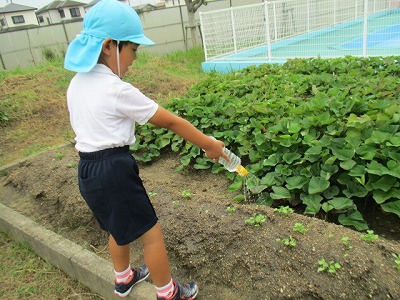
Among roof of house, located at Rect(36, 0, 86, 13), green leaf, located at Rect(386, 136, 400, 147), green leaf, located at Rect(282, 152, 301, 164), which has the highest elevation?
roof of house, located at Rect(36, 0, 86, 13)

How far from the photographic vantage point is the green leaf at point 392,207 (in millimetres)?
2043

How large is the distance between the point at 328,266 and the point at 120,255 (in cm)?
109

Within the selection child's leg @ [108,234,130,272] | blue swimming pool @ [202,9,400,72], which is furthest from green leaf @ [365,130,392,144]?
blue swimming pool @ [202,9,400,72]

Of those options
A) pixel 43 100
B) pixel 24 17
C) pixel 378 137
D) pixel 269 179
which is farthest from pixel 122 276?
pixel 24 17

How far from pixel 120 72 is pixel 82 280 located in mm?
1452

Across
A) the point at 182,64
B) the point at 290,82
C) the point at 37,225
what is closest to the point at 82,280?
the point at 37,225

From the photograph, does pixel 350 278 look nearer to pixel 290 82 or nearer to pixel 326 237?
pixel 326 237

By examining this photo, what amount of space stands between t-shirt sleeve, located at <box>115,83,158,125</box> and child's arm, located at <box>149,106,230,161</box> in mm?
42

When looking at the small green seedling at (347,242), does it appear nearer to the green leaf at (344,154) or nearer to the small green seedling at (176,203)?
the green leaf at (344,154)

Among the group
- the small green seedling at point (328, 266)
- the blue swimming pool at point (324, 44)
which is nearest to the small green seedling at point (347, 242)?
the small green seedling at point (328, 266)

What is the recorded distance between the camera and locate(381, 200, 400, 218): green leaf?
6.70 feet

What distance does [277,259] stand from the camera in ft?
6.19

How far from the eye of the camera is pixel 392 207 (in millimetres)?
2064

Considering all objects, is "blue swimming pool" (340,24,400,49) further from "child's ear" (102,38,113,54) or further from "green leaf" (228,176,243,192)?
"child's ear" (102,38,113,54)
